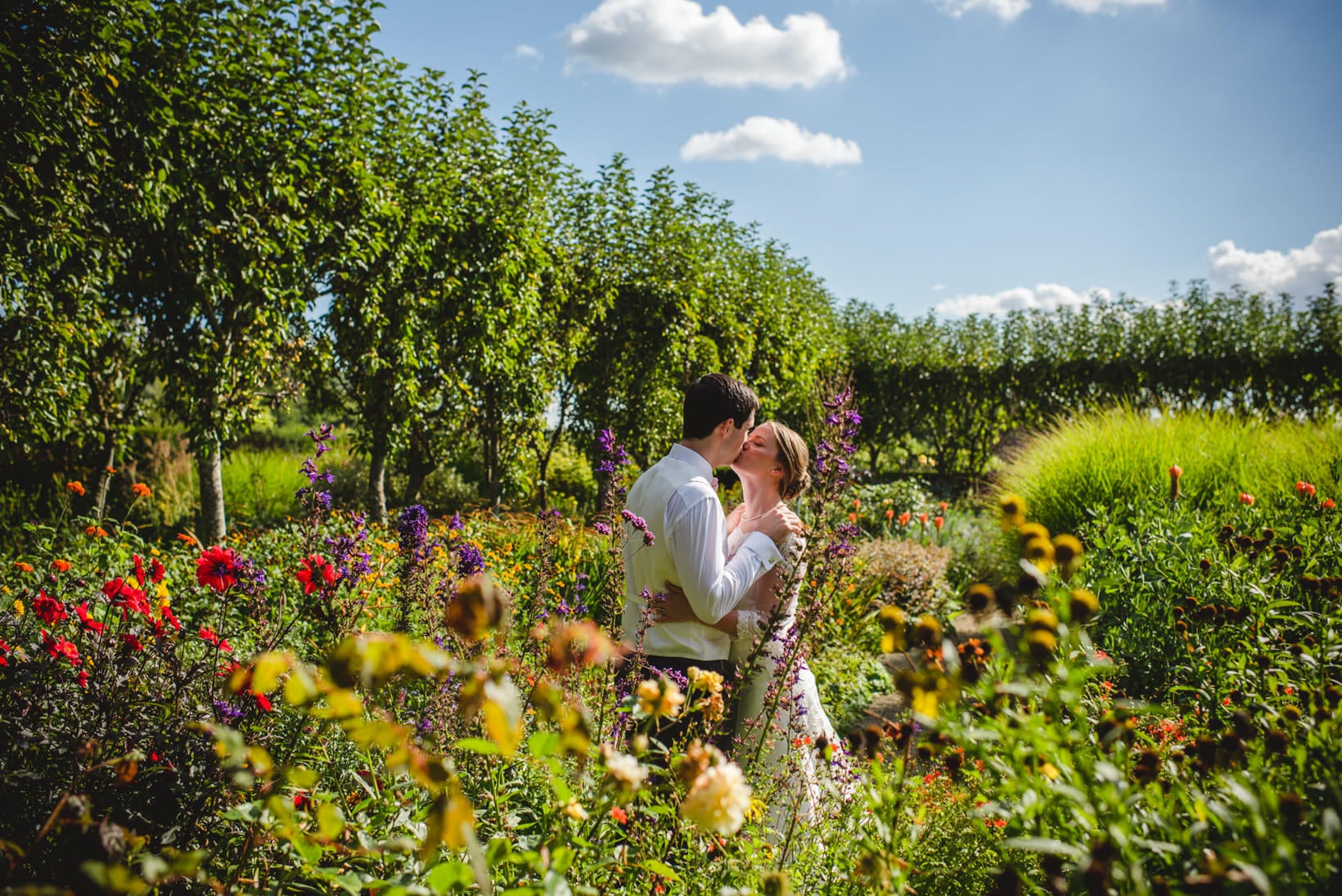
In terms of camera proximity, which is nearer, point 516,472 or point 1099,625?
point 1099,625

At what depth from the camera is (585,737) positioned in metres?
0.86

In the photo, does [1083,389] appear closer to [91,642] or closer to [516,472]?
[516,472]

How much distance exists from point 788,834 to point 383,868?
92 centimetres

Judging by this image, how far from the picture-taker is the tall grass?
529 cm

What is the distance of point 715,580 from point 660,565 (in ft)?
0.71

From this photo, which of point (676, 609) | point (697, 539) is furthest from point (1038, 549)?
point (676, 609)

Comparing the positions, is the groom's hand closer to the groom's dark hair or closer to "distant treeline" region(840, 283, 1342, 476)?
the groom's dark hair

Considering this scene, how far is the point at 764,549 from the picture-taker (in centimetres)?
245

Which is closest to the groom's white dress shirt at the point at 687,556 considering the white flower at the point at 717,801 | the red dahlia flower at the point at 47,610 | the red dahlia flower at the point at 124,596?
the white flower at the point at 717,801

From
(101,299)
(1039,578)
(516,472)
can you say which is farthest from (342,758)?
(516,472)

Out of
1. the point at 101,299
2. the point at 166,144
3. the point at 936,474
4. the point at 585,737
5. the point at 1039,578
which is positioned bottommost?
the point at 936,474

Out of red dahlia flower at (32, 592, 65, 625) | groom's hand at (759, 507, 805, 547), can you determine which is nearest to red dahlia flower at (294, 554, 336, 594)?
red dahlia flower at (32, 592, 65, 625)

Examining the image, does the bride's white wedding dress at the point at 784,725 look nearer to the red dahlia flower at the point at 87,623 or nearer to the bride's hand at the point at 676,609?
the bride's hand at the point at 676,609

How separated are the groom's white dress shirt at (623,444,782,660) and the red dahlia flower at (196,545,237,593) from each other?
111 centimetres
